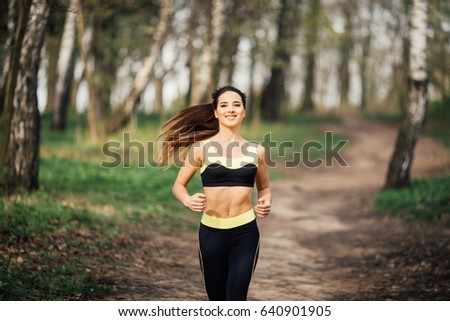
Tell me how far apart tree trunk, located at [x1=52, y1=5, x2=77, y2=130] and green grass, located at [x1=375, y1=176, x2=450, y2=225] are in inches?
464

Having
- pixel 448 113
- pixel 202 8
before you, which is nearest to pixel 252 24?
pixel 202 8

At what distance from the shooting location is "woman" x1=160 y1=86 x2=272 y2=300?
407cm

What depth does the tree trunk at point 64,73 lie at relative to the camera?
18.9 m

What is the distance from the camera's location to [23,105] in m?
8.76

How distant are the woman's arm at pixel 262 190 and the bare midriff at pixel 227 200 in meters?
0.13

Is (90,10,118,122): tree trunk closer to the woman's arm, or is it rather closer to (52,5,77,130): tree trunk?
(52,5,77,130): tree trunk

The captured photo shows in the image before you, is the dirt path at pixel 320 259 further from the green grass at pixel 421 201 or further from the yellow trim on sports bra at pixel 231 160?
the yellow trim on sports bra at pixel 231 160

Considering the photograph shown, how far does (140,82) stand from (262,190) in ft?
45.2

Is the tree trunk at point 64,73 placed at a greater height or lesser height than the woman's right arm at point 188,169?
greater

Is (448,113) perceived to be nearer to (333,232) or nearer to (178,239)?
(333,232)

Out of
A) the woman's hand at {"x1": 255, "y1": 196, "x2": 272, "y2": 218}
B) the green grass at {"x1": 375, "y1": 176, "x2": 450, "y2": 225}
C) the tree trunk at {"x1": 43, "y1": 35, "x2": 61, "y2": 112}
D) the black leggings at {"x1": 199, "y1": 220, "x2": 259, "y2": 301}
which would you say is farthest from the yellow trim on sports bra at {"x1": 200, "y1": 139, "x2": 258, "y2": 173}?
the tree trunk at {"x1": 43, "y1": 35, "x2": 61, "y2": 112}

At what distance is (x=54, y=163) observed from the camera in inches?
493

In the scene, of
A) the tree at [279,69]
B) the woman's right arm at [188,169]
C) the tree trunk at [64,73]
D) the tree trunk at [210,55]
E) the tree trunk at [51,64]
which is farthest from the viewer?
the tree at [279,69]

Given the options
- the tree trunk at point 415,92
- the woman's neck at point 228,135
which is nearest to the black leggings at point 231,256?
the woman's neck at point 228,135
